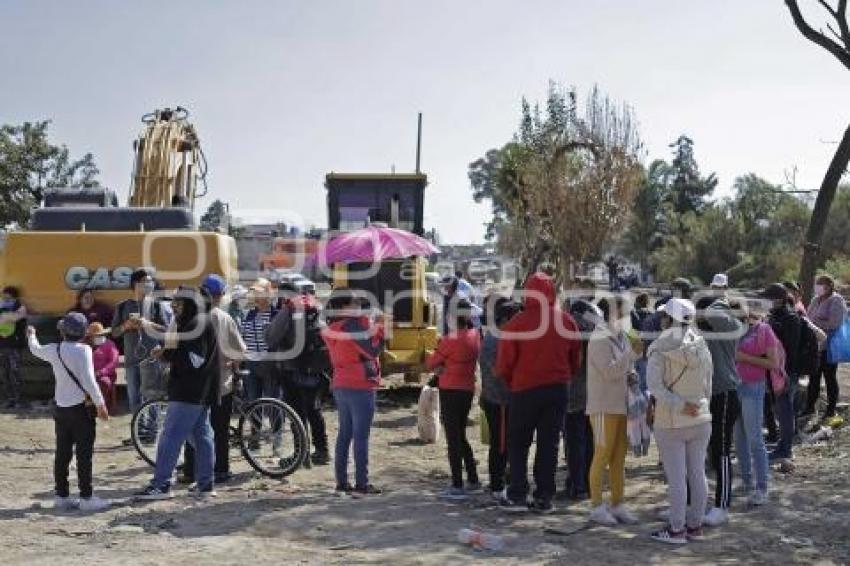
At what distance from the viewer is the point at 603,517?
7.57 m

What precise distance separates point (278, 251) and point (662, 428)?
44.5 meters

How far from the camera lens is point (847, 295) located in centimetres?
2733

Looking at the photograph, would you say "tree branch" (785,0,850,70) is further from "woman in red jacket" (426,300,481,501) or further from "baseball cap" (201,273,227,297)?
"baseball cap" (201,273,227,297)

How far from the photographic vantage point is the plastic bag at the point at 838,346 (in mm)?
11605

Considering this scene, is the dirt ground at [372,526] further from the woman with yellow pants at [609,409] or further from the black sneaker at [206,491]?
the woman with yellow pants at [609,409]

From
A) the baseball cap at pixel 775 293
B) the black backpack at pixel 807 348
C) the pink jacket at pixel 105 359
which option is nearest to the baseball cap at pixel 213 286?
the pink jacket at pixel 105 359

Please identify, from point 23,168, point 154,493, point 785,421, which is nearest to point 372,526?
point 154,493

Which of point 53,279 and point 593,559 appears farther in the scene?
point 53,279

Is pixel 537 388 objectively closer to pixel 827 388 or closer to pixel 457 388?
pixel 457 388

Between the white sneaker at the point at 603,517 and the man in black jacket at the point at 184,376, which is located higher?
the man in black jacket at the point at 184,376

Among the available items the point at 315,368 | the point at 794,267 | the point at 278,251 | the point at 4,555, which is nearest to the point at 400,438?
the point at 315,368

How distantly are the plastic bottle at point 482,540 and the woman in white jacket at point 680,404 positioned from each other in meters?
1.16

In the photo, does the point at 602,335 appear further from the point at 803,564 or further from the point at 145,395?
the point at 145,395

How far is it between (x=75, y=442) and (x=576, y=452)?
4.16m
